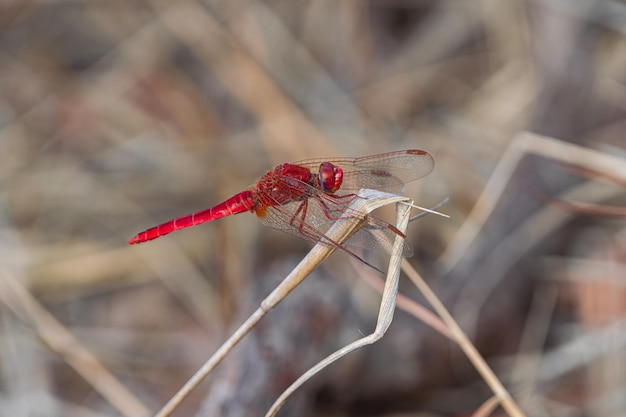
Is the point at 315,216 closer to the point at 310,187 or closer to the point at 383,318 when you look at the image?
the point at 310,187

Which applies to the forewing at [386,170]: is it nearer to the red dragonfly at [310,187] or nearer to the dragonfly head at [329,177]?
the red dragonfly at [310,187]

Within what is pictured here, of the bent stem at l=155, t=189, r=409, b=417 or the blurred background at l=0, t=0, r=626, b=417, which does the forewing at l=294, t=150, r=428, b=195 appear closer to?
the blurred background at l=0, t=0, r=626, b=417

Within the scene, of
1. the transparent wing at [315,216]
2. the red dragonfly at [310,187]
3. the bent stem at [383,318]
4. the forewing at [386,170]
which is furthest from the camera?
the forewing at [386,170]

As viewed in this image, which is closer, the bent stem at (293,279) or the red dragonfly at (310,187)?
the bent stem at (293,279)

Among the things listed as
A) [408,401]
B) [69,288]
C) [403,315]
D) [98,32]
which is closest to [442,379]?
[408,401]

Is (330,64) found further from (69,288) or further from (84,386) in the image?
(84,386)

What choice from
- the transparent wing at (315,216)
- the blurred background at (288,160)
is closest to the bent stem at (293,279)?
the transparent wing at (315,216)

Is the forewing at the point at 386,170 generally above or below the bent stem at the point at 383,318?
above

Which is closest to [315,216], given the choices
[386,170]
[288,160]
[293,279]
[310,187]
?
[310,187]
